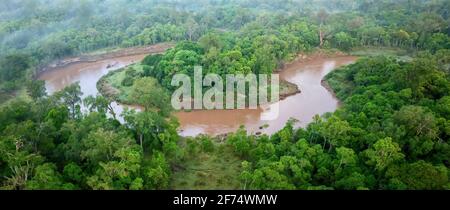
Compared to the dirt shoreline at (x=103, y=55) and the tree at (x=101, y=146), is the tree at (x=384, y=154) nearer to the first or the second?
the tree at (x=101, y=146)

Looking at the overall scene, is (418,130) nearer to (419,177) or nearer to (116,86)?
(419,177)

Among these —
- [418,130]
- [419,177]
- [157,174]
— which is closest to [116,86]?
[157,174]

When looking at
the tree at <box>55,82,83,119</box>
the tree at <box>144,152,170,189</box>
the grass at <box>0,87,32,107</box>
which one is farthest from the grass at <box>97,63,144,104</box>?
the tree at <box>144,152,170,189</box>

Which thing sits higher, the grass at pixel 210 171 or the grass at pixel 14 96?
the grass at pixel 14 96

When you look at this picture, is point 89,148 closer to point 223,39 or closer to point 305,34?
point 223,39

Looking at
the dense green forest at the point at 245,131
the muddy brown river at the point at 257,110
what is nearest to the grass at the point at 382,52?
the dense green forest at the point at 245,131

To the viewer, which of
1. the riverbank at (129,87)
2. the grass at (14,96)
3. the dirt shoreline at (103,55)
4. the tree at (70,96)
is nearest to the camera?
the tree at (70,96)

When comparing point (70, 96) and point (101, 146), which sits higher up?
point (101, 146)
